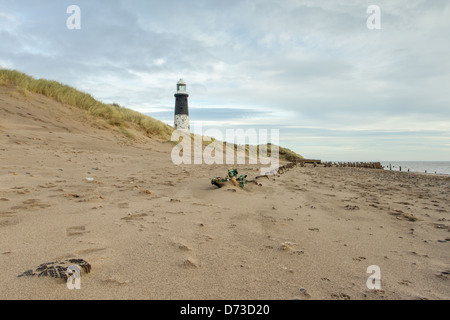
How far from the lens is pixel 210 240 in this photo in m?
2.81

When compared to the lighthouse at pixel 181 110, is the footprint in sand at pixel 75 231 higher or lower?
lower

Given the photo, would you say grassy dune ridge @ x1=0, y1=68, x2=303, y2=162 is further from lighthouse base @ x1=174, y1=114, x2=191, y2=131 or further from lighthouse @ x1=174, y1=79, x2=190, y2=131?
lighthouse @ x1=174, y1=79, x2=190, y2=131

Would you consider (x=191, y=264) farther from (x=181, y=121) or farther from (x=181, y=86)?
(x=181, y=86)

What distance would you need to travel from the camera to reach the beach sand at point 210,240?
75.2 inches

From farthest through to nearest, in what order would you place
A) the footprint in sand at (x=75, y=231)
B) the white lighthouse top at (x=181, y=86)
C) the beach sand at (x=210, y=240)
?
the white lighthouse top at (x=181, y=86) → the footprint in sand at (x=75, y=231) → the beach sand at (x=210, y=240)

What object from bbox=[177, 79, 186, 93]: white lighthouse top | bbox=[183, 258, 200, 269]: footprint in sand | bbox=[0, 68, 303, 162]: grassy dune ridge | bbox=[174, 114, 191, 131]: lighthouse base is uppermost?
bbox=[177, 79, 186, 93]: white lighthouse top

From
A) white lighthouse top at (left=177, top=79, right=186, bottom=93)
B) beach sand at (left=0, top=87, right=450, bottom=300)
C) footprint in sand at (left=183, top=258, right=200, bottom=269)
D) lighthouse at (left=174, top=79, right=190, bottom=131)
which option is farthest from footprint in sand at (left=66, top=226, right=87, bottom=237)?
white lighthouse top at (left=177, top=79, right=186, bottom=93)

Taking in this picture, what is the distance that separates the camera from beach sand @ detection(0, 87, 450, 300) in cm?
191

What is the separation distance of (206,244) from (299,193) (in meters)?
3.88

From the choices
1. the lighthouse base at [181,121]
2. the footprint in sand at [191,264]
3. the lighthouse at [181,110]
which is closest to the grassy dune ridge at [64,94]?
the footprint in sand at [191,264]

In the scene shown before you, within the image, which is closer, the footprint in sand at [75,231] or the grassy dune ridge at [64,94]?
the footprint in sand at [75,231]

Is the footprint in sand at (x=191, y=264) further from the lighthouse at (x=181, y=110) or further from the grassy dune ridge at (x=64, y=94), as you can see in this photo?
the lighthouse at (x=181, y=110)

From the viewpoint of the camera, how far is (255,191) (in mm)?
5777
